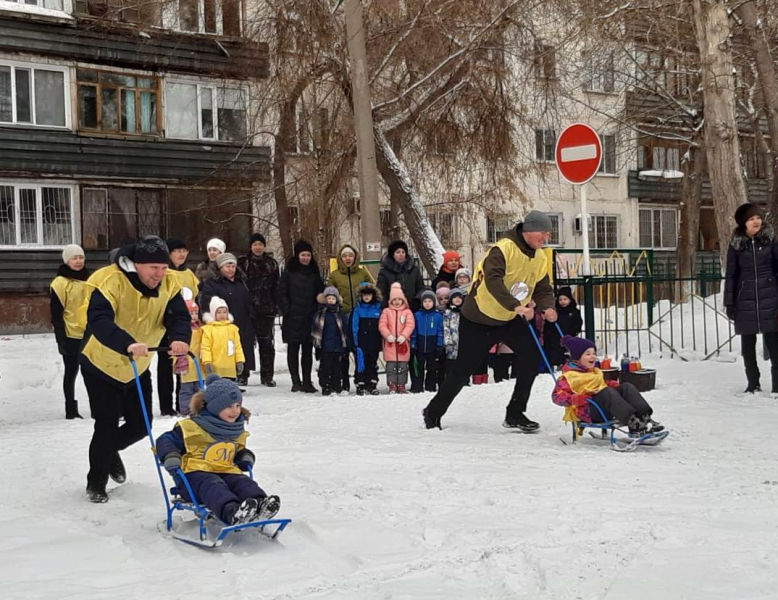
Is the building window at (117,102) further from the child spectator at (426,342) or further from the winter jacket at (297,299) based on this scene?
the child spectator at (426,342)

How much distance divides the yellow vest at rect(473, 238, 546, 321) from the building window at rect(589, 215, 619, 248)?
29348 mm

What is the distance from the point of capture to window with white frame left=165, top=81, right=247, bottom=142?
2625cm

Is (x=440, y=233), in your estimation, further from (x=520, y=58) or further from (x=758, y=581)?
(x=758, y=581)

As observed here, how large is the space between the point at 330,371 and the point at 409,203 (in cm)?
608

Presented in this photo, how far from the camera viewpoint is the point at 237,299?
12.2 metres

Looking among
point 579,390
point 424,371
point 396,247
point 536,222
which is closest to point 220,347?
point 424,371

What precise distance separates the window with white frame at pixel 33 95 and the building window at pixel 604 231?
2016cm

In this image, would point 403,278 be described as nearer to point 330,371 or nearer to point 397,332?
point 397,332

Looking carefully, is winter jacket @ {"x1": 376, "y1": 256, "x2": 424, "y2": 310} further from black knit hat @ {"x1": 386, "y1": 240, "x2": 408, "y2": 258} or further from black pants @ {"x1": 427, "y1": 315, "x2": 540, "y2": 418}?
black pants @ {"x1": 427, "y1": 315, "x2": 540, "y2": 418}

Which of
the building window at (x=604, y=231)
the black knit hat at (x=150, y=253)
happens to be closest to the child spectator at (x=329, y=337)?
the black knit hat at (x=150, y=253)

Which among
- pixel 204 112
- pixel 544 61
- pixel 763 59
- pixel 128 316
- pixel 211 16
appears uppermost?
pixel 211 16

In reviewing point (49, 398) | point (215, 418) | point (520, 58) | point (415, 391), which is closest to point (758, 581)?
point (215, 418)

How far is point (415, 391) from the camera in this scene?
12.8 meters

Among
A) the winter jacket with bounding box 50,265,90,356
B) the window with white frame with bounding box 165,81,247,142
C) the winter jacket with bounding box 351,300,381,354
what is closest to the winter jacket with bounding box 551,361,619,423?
the winter jacket with bounding box 351,300,381,354
